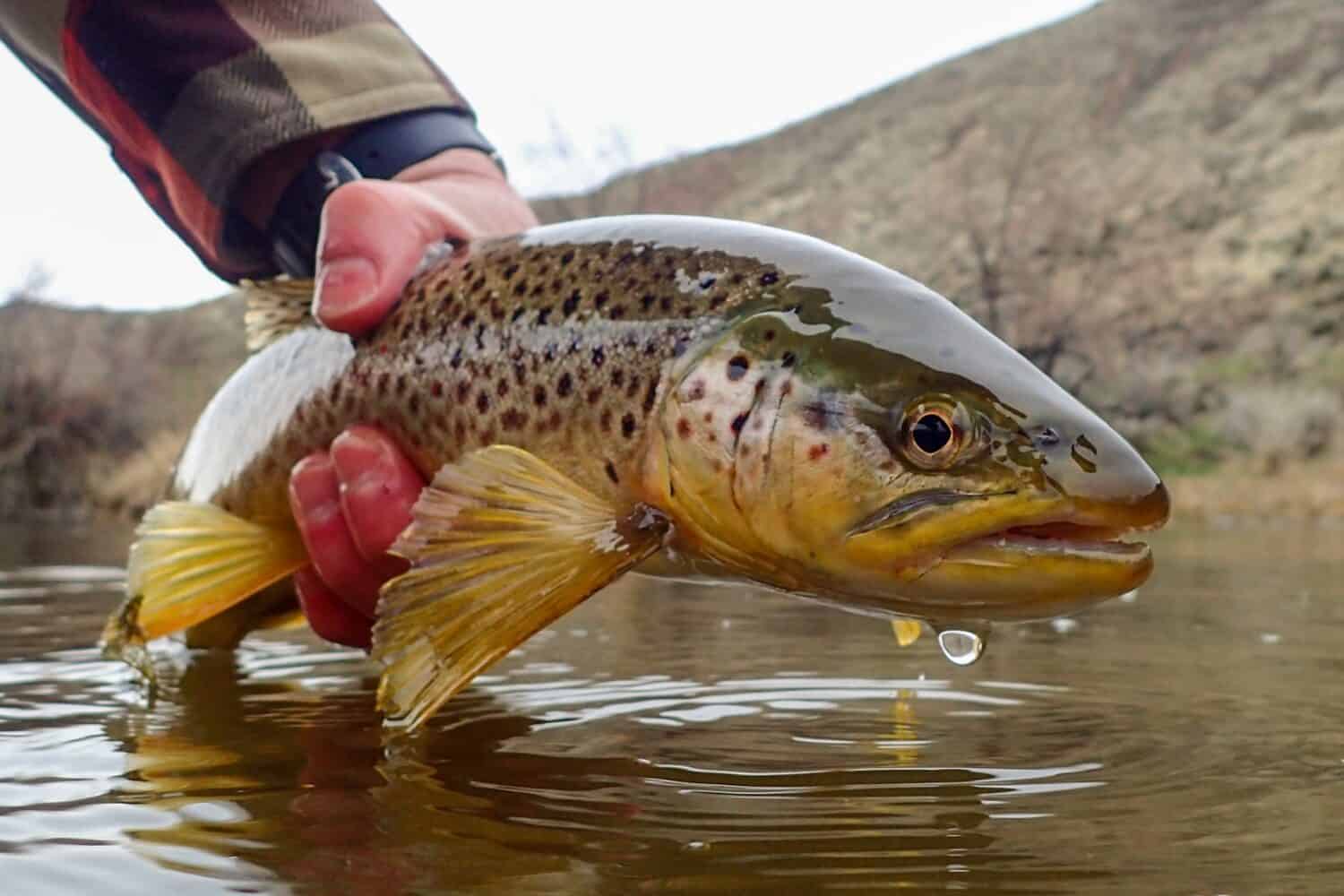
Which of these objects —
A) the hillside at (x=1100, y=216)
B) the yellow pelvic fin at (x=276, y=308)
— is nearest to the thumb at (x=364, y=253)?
the yellow pelvic fin at (x=276, y=308)

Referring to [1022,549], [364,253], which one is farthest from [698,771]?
[364,253]

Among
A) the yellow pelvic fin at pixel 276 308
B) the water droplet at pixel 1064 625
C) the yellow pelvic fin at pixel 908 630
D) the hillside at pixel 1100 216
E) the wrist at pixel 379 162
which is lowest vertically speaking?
the water droplet at pixel 1064 625

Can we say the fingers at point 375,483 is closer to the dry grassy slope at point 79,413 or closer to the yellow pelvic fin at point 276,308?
the yellow pelvic fin at point 276,308

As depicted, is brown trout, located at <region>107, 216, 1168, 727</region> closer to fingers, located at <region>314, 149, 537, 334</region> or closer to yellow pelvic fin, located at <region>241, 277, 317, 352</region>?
fingers, located at <region>314, 149, 537, 334</region>

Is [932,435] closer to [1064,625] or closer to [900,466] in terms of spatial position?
[900,466]

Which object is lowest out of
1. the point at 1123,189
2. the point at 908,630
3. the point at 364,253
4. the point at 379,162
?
the point at 908,630

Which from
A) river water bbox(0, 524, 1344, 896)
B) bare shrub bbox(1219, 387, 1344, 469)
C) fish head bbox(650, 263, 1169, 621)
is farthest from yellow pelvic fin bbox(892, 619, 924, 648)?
bare shrub bbox(1219, 387, 1344, 469)
